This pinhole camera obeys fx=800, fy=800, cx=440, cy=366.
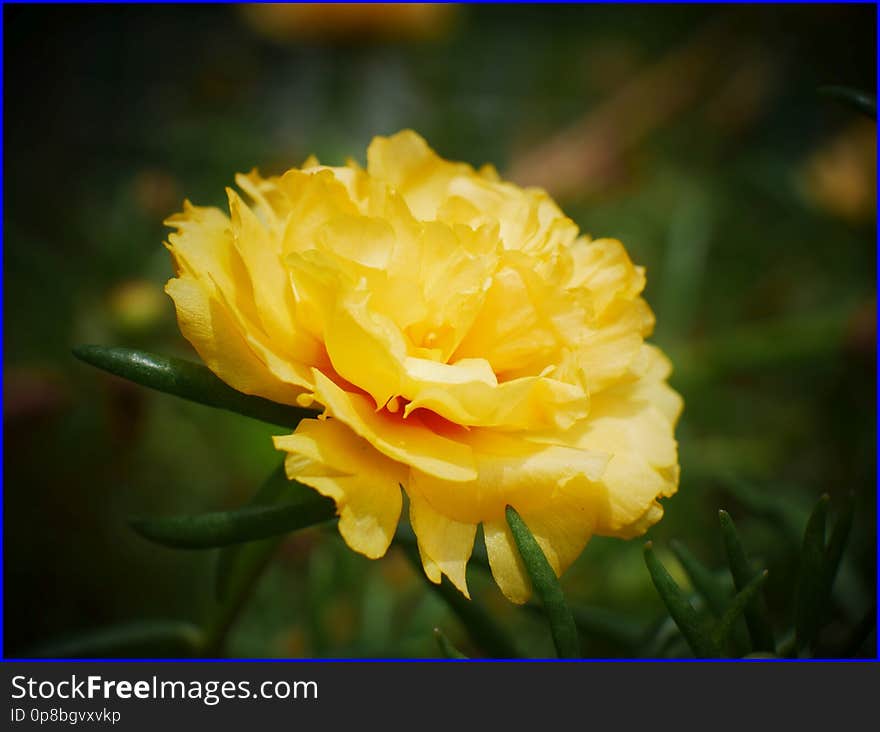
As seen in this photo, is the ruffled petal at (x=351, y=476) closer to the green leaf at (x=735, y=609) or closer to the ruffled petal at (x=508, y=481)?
the ruffled petal at (x=508, y=481)

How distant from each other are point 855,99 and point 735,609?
0.36 meters

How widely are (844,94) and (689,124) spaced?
133 centimetres

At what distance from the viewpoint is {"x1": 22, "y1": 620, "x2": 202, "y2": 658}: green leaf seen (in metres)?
0.68

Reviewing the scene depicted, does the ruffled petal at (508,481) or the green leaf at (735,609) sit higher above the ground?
the ruffled petal at (508,481)

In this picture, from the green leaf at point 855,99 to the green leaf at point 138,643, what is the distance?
0.64m

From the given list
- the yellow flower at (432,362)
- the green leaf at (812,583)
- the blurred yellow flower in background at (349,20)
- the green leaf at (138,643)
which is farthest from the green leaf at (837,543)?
the blurred yellow flower in background at (349,20)

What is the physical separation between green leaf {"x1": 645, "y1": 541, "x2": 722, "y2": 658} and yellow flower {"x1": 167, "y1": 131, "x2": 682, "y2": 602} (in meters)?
0.03

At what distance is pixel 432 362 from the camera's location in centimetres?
46

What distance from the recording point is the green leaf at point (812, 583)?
1.69 ft

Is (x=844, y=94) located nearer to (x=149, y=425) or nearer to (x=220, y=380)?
(x=220, y=380)

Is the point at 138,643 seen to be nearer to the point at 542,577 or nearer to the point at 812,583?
the point at 542,577

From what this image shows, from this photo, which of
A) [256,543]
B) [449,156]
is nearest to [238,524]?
[256,543]

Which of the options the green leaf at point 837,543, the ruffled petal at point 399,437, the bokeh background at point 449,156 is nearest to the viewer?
the ruffled petal at point 399,437

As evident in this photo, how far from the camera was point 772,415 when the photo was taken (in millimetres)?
1273
